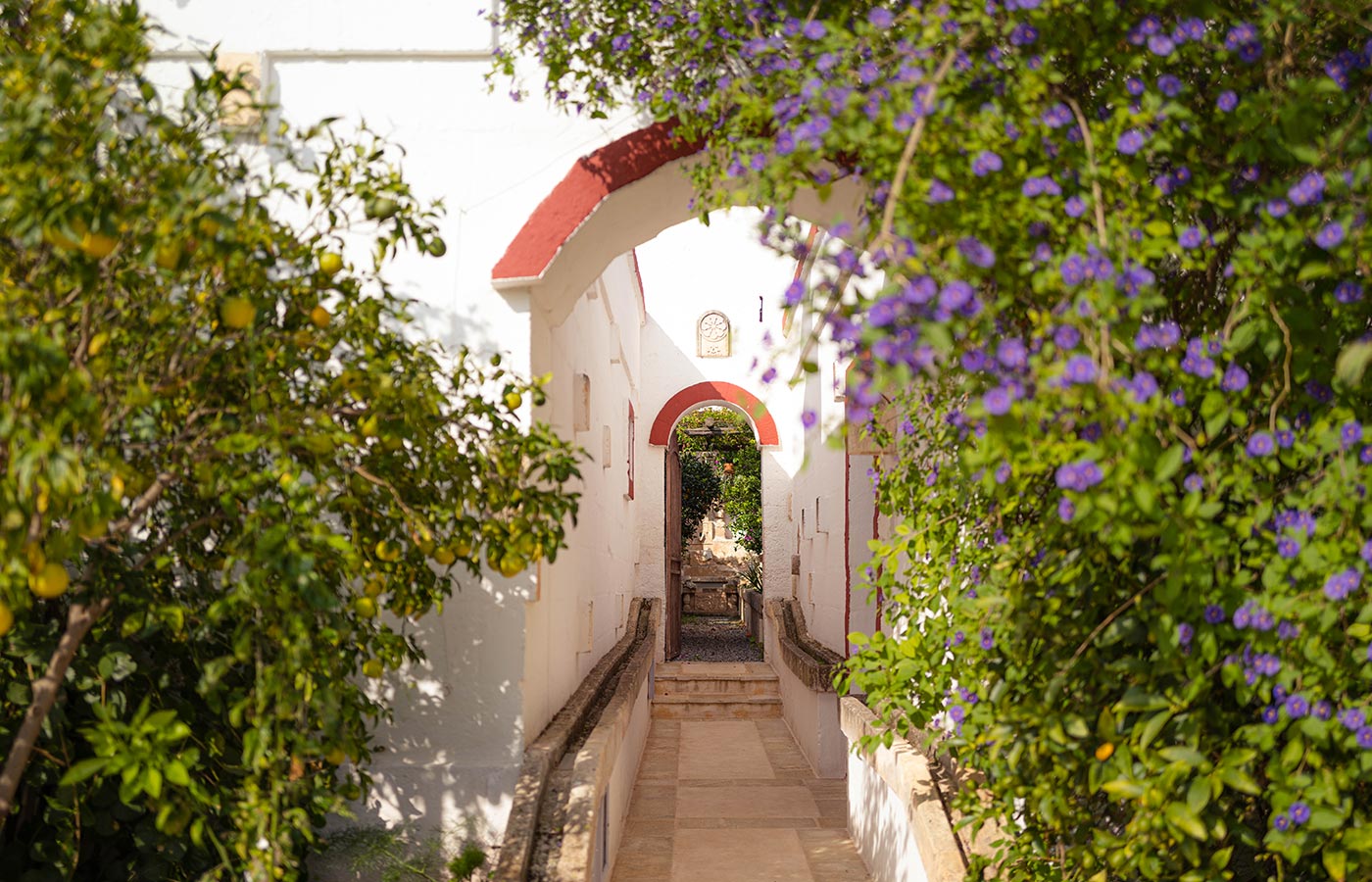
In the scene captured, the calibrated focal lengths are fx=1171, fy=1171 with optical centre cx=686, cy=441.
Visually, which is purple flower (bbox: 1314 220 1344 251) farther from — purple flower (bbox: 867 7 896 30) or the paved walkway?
the paved walkway

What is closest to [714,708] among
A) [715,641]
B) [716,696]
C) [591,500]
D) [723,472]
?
[716,696]

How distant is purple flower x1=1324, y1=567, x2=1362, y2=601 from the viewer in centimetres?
185

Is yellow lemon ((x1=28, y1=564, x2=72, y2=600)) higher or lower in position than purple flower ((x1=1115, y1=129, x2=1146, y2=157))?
lower

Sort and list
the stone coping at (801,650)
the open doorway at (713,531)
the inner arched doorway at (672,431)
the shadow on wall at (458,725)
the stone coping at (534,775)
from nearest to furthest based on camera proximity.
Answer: the stone coping at (534,775)
the shadow on wall at (458,725)
the stone coping at (801,650)
the inner arched doorway at (672,431)
the open doorway at (713,531)

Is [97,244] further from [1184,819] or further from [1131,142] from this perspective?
[1184,819]

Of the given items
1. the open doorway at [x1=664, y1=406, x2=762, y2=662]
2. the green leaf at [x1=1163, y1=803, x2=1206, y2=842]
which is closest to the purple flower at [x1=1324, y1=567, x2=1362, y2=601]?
the green leaf at [x1=1163, y1=803, x2=1206, y2=842]

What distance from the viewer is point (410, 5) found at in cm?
385

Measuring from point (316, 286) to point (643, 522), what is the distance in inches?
420

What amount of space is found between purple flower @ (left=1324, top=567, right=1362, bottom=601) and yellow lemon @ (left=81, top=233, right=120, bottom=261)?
6.55ft

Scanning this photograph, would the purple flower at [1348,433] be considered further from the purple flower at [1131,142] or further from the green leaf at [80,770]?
the green leaf at [80,770]

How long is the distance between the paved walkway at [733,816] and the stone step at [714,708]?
0.94 metres

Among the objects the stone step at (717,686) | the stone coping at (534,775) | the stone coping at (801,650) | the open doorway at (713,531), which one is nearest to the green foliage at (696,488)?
the open doorway at (713,531)

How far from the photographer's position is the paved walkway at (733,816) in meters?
5.59

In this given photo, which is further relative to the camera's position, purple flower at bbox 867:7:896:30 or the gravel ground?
the gravel ground
